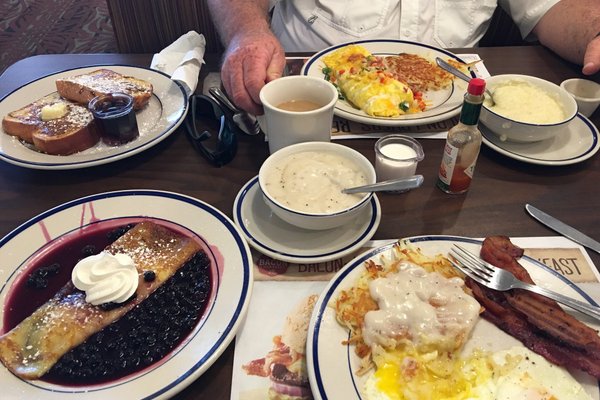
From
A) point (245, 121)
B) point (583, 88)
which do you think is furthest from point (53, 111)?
point (583, 88)

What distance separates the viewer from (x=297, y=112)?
4.58ft

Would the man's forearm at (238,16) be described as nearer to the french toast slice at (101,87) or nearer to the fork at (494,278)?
the french toast slice at (101,87)

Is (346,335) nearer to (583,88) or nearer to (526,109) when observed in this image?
(526,109)

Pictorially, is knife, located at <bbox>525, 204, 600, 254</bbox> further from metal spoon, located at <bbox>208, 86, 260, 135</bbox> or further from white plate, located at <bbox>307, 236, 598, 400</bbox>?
metal spoon, located at <bbox>208, 86, 260, 135</bbox>

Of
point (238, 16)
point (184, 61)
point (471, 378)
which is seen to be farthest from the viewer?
point (238, 16)

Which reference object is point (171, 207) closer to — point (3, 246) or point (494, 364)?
point (3, 246)

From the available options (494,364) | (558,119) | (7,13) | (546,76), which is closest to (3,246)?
(494,364)

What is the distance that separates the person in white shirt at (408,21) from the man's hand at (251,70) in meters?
0.23

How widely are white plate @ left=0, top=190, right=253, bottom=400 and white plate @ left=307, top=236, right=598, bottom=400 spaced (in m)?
0.19

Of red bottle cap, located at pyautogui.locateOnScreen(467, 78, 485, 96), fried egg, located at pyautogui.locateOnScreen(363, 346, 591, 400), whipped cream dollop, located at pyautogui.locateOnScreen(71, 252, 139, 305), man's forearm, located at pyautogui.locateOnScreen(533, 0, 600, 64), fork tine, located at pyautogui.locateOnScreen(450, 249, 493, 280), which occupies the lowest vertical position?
fried egg, located at pyautogui.locateOnScreen(363, 346, 591, 400)

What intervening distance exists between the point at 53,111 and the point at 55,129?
12 cm

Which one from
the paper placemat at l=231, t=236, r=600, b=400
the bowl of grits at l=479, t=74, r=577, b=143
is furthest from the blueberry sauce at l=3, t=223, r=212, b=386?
the bowl of grits at l=479, t=74, r=577, b=143

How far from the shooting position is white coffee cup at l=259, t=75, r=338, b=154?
140cm

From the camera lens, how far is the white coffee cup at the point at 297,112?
4.59ft
